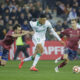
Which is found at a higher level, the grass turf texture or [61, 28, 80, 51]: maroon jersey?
[61, 28, 80, 51]: maroon jersey

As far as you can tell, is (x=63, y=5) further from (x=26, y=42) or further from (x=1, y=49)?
(x=1, y=49)

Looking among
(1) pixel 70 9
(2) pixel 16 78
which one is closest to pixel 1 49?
(2) pixel 16 78

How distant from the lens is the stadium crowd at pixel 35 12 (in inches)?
1002

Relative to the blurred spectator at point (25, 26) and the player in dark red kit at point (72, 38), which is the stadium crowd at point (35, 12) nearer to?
the blurred spectator at point (25, 26)

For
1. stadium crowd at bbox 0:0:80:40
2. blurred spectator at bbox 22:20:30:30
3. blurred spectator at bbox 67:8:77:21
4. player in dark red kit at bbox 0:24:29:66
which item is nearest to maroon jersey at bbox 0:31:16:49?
player in dark red kit at bbox 0:24:29:66

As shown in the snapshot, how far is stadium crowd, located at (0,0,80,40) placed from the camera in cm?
2545

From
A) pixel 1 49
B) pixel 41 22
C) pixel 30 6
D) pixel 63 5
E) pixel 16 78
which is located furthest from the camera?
pixel 63 5

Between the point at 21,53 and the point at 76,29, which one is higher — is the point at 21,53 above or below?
below

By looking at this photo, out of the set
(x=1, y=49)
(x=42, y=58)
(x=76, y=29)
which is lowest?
(x=42, y=58)

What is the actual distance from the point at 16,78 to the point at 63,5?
16.8 meters

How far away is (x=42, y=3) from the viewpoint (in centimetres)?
2919

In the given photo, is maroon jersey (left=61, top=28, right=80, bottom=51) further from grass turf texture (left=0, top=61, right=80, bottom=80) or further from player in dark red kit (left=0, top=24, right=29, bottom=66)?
player in dark red kit (left=0, top=24, right=29, bottom=66)

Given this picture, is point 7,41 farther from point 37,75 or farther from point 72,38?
point 37,75

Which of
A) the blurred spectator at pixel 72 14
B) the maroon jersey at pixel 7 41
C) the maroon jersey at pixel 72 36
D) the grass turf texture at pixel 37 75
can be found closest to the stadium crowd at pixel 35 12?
the blurred spectator at pixel 72 14
